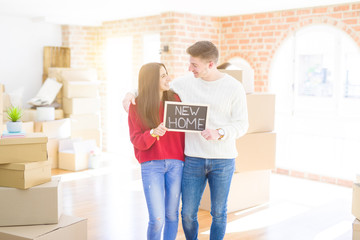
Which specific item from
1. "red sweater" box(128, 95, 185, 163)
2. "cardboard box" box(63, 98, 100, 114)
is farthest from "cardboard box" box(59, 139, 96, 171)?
"red sweater" box(128, 95, 185, 163)

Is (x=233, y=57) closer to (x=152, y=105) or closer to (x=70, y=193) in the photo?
(x=70, y=193)

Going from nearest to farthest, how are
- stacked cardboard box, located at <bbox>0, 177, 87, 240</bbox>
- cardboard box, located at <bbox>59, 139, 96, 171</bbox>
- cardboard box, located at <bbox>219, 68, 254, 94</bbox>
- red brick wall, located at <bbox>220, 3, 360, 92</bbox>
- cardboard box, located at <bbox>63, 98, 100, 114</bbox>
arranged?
stacked cardboard box, located at <bbox>0, 177, 87, 240</bbox> → cardboard box, located at <bbox>219, 68, 254, 94</bbox> → red brick wall, located at <bbox>220, 3, 360, 92</bbox> → cardboard box, located at <bbox>59, 139, 96, 171</bbox> → cardboard box, located at <bbox>63, 98, 100, 114</bbox>

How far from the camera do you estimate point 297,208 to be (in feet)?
15.0

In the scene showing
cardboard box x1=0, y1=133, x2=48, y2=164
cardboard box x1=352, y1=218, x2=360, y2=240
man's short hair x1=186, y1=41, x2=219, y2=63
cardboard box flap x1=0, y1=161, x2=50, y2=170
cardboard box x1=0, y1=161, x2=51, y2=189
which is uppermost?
man's short hair x1=186, y1=41, x2=219, y2=63

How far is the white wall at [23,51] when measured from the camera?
6922mm

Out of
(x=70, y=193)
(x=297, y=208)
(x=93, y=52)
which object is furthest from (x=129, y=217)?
(x=93, y=52)

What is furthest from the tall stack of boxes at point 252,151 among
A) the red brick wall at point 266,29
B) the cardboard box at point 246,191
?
the red brick wall at point 266,29

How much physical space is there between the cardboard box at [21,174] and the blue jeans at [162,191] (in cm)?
93

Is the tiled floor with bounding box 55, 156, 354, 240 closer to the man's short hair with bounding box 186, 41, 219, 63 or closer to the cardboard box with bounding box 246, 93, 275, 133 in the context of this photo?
the cardboard box with bounding box 246, 93, 275, 133

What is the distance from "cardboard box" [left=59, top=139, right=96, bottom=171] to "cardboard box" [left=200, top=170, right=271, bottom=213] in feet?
7.92

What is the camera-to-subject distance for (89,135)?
699 centimetres

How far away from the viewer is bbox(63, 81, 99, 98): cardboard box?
671 centimetres

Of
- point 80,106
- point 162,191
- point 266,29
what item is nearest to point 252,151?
point 162,191

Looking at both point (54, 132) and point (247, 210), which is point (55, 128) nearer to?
point (54, 132)
